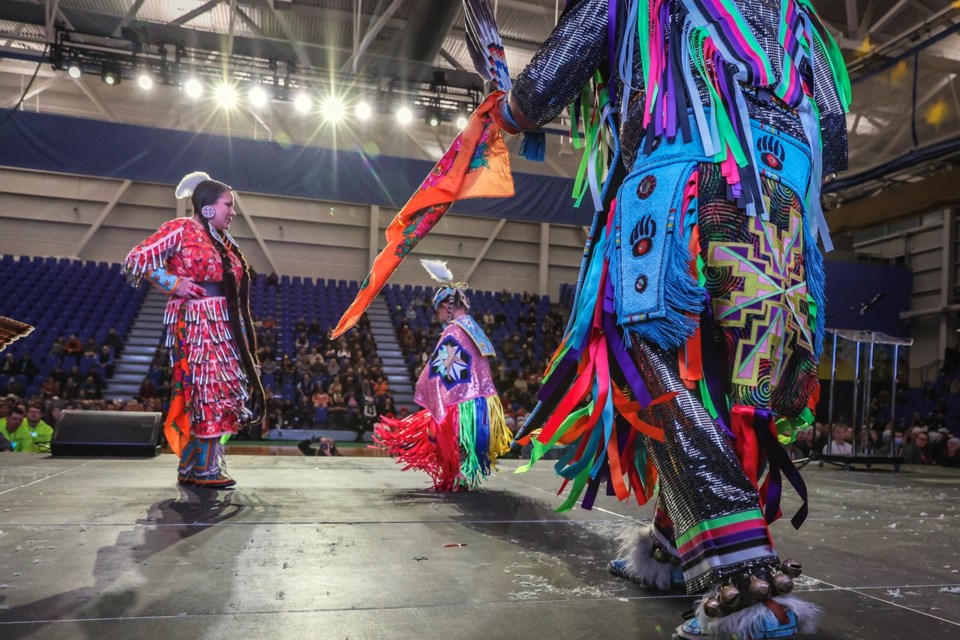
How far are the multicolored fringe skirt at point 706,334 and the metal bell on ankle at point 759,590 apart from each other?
0.16 feet

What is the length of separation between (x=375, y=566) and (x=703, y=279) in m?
1.10

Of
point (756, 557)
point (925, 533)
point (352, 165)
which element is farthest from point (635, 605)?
point (352, 165)

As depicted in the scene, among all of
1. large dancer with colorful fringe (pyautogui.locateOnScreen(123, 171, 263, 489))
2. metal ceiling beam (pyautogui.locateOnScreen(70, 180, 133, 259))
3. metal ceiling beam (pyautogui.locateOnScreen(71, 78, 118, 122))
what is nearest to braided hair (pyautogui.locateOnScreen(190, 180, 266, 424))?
large dancer with colorful fringe (pyautogui.locateOnScreen(123, 171, 263, 489))

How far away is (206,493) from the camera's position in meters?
3.49

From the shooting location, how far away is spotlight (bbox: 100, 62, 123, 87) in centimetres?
1096

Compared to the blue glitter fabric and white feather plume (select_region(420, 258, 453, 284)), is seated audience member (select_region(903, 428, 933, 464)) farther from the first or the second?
the blue glitter fabric

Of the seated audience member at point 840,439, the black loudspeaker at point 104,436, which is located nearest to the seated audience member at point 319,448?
the black loudspeaker at point 104,436

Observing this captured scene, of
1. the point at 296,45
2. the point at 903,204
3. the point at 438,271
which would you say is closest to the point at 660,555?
the point at 438,271

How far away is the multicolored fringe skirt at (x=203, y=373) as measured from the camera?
3.71m

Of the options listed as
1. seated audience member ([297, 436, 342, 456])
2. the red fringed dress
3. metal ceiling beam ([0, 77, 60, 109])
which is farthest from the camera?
metal ceiling beam ([0, 77, 60, 109])

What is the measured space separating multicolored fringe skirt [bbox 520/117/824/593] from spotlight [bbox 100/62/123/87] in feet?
37.6

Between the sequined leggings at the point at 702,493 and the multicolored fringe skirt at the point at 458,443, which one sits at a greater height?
the sequined leggings at the point at 702,493

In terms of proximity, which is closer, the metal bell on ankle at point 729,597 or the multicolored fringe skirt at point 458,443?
the metal bell on ankle at point 729,597

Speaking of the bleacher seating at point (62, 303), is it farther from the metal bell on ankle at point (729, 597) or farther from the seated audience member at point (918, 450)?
the seated audience member at point (918, 450)
